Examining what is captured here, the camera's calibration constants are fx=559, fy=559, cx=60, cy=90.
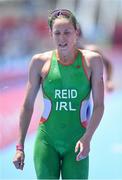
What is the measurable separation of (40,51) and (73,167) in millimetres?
1615

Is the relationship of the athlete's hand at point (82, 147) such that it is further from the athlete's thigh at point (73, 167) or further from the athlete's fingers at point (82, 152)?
the athlete's thigh at point (73, 167)

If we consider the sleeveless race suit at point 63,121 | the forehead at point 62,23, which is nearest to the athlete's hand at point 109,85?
the sleeveless race suit at point 63,121

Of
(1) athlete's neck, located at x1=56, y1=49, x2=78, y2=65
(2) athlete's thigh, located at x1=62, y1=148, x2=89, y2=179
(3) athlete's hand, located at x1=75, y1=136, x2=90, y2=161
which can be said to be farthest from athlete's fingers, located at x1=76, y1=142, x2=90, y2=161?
(1) athlete's neck, located at x1=56, y1=49, x2=78, y2=65

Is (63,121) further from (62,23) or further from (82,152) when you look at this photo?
(62,23)

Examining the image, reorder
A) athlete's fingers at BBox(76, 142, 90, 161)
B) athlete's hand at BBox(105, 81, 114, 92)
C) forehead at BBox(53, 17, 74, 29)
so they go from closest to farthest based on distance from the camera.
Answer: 1. athlete's fingers at BBox(76, 142, 90, 161)
2. forehead at BBox(53, 17, 74, 29)
3. athlete's hand at BBox(105, 81, 114, 92)

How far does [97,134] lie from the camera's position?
4387 millimetres

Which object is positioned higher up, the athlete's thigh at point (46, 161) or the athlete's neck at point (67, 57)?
the athlete's neck at point (67, 57)

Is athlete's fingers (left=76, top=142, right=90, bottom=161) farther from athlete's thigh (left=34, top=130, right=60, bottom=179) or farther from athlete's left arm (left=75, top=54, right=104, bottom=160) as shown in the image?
athlete's thigh (left=34, top=130, right=60, bottom=179)

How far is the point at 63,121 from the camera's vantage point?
289 cm

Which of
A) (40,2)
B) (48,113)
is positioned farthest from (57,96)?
(40,2)

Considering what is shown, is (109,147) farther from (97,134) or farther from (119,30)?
(119,30)

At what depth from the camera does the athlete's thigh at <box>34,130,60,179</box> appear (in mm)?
2857

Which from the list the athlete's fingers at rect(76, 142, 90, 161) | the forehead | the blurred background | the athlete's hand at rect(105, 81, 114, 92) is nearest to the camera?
the athlete's fingers at rect(76, 142, 90, 161)

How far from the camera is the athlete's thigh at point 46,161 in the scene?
2.86 m
